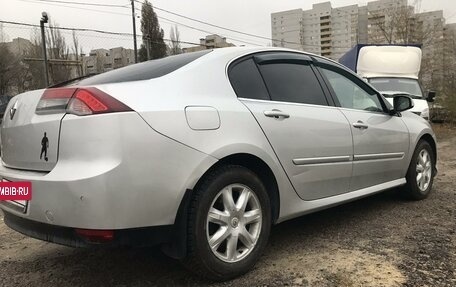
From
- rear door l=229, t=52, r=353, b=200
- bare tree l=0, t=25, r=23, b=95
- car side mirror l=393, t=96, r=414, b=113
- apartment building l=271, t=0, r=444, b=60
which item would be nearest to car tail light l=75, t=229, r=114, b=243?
rear door l=229, t=52, r=353, b=200

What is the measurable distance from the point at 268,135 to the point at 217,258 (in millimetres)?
871

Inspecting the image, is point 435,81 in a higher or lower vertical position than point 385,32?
lower

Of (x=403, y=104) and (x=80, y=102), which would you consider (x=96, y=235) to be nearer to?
(x=80, y=102)

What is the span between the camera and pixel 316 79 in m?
3.79

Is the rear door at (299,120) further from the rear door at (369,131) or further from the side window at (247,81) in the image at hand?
the rear door at (369,131)

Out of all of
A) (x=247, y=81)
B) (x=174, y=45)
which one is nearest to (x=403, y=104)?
(x=247, y=81)

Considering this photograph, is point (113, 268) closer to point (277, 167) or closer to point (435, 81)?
point (277, 167)

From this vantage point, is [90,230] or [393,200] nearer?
[90,230]

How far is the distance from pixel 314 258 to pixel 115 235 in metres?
1.49

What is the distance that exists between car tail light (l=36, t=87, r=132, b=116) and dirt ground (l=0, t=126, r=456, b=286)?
3.80ft

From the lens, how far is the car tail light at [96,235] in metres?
2.40

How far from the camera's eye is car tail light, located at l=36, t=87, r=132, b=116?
2467 mm

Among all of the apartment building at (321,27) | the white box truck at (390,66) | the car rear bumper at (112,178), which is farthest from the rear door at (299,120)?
the apartment building at (321,27)

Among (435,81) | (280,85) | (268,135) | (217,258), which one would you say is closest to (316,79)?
(280,85)
